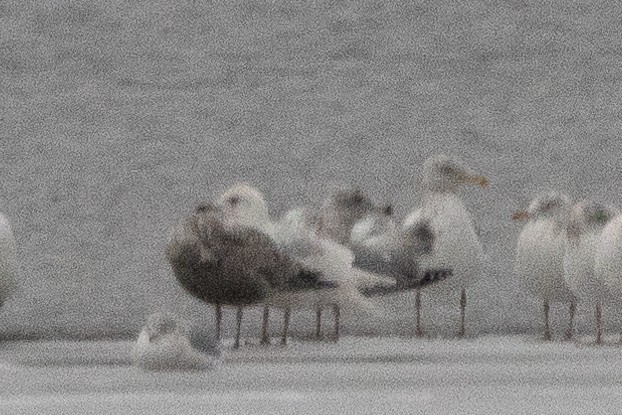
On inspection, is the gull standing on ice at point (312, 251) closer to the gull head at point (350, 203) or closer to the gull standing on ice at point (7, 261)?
the gull head at point (350, 203)

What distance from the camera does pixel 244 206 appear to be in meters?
3.76

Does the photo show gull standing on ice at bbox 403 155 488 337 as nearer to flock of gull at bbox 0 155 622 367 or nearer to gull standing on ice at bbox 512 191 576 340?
flock of gull at bbox 0 155 622 367

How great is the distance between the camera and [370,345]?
155 inches

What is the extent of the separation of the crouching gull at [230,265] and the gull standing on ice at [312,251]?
1.3 inches

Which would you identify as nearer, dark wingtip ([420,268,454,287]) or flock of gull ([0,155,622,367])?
flock of gull ([0,155,622,367])

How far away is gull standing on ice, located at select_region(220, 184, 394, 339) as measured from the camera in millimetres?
3592

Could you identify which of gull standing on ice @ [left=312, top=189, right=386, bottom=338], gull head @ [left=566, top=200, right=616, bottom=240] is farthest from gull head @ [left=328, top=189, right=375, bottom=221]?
gull head @ [left=566, top=200, right=616, bottom=240]

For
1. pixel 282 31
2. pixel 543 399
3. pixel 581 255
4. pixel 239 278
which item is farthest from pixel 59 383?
pixel 282 31

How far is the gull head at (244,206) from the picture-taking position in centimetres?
373

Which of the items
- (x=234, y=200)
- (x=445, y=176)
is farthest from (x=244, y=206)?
(x=445, y=176)

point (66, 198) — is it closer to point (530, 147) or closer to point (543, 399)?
point (530, 147)

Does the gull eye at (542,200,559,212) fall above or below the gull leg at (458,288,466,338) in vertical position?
above

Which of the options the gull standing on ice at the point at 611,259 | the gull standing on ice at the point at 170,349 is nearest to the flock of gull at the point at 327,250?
the gull standing on ice at the point at 170,349

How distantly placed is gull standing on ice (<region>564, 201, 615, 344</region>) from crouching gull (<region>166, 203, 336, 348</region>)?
559mm
